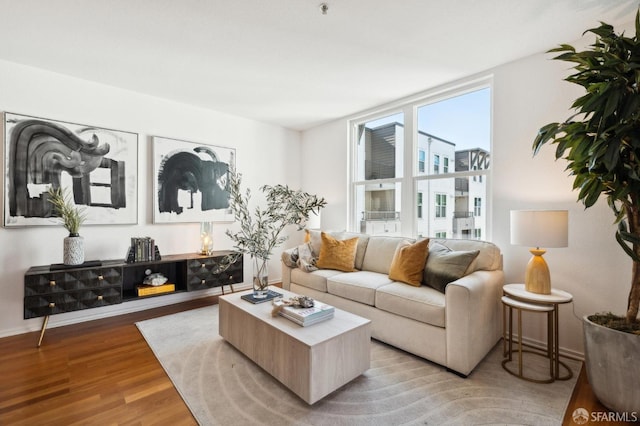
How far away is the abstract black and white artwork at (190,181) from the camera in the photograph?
142 inches

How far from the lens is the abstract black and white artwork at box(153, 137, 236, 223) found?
11.8 ft

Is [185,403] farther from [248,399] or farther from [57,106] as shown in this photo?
[57,106]

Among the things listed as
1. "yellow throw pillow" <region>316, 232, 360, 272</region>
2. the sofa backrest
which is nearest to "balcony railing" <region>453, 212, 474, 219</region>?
the sofa backrest

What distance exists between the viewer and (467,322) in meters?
2.02

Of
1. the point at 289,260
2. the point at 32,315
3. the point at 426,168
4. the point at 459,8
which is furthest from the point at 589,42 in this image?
the point at 32,315

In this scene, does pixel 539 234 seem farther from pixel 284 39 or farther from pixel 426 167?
pixel 284 39

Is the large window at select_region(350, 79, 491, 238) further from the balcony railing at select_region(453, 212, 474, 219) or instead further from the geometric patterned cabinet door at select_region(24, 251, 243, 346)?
the geometric patterned cabinet door at select_region(24, 251, 243, 346)

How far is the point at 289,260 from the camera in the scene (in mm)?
3598

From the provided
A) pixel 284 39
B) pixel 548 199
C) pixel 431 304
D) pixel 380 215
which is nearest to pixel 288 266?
pixel 380 215

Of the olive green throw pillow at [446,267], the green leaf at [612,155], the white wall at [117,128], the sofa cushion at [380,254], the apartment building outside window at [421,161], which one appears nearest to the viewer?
the green leaf at [612,155]

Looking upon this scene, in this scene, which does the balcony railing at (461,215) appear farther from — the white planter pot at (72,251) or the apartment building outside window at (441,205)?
the white planter pot at (72,251)

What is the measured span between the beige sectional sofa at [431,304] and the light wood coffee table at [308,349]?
1.75 feet

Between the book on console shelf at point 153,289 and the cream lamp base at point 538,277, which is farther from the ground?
the cream lamp base at point 538,277

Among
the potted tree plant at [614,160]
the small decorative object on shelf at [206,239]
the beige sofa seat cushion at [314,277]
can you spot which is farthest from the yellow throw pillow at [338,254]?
the potted tree plant at [614,160]
